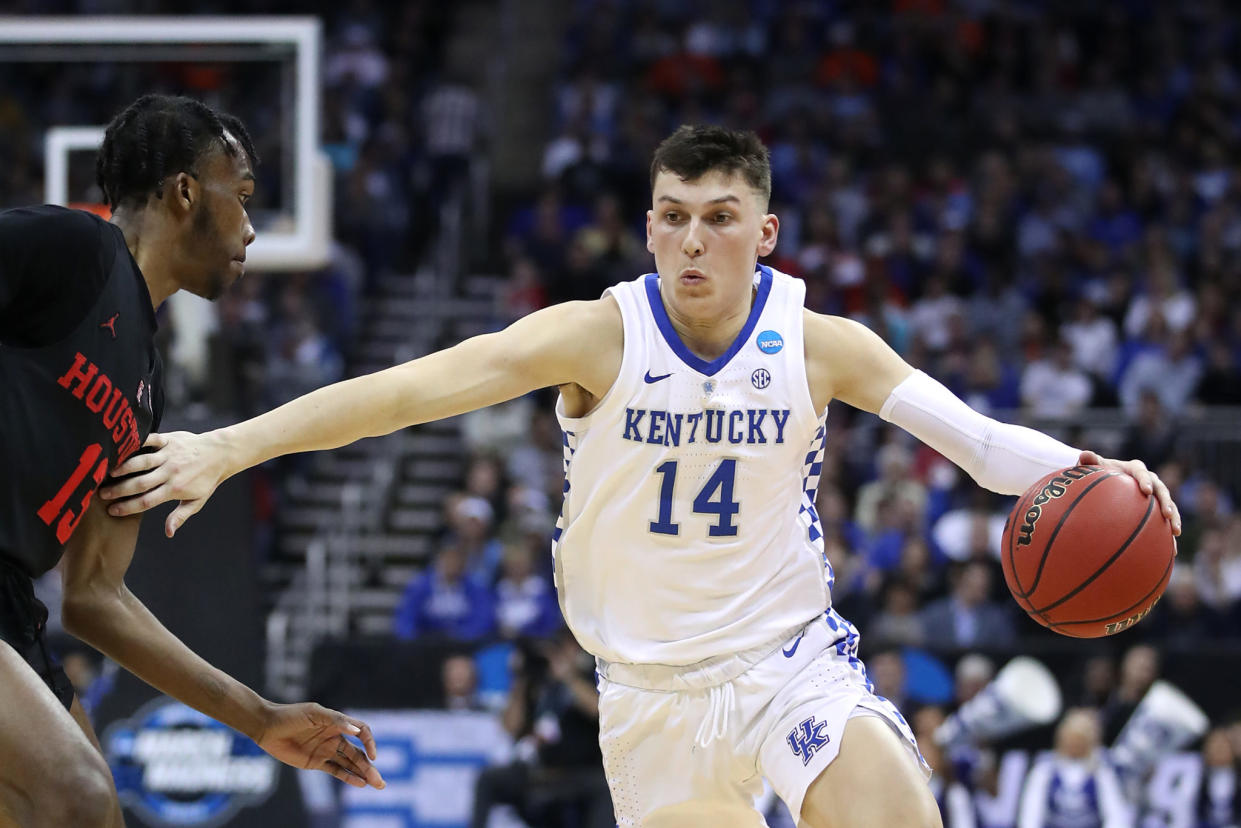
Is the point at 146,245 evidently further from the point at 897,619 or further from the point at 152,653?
the point at 897,619

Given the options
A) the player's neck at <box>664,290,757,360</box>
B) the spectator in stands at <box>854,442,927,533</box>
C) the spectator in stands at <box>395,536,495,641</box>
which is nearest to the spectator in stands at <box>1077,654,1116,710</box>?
the spectator in stands at <box>854,442,927,533</box>

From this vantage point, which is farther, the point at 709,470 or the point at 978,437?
the point at 978,437

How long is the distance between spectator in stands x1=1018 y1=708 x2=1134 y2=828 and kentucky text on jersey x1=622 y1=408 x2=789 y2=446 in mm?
6030

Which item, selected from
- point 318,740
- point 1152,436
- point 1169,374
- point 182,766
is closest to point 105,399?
point 318,740

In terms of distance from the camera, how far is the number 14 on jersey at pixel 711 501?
15.6 ft

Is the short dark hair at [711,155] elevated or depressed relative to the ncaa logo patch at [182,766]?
elevated

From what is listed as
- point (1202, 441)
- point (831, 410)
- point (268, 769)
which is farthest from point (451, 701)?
point (1202, 441)

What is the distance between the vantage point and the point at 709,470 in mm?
4754

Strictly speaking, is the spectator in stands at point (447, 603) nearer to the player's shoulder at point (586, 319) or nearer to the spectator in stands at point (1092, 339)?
the spectator in stands at point (1092, 339)

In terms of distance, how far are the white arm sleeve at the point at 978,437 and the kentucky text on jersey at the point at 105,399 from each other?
7.24 feet

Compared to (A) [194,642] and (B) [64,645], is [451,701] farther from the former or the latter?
(B) [64,645]

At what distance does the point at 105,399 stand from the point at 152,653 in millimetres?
785

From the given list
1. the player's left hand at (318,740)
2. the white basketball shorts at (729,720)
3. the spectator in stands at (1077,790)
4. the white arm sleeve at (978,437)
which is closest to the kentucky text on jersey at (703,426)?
the white arm sleeve at (978,437)

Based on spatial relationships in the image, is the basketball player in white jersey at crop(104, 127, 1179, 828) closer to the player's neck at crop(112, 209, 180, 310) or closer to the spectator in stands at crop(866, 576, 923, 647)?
the player's neck at crop(112, 209, 180, 310)
